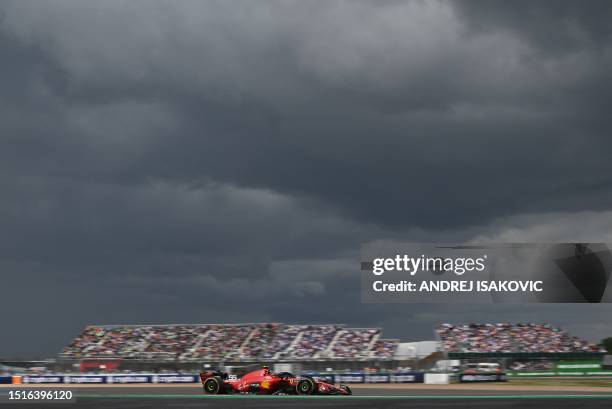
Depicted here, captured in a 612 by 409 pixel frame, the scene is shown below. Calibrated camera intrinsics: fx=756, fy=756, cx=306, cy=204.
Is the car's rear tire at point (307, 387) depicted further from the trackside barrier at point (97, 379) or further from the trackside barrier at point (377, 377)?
the trackside barrier at point (97, 379)

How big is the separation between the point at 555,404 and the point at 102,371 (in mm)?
36064

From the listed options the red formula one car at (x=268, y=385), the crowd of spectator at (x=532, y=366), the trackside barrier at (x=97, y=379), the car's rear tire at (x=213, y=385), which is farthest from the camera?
the crowd of spectator at (x=532, y=366)

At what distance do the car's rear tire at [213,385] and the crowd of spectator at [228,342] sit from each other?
101 feet

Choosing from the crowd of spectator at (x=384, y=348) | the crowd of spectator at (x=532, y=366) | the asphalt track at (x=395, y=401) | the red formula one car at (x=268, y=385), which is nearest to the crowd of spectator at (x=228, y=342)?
the crowd of spectator at (x=384, y=348)

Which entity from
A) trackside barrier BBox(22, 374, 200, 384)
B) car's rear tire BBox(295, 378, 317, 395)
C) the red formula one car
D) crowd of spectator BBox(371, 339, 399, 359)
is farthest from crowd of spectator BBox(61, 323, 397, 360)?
car's rear tire BBox(295, 378, 317, 395)

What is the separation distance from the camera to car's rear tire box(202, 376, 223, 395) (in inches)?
1374

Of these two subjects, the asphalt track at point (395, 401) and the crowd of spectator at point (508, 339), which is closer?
the asphalt track at point (395, 401)

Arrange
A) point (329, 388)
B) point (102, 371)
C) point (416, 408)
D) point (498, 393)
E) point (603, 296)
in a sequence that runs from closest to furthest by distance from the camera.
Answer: point (416, 408), point (329, 388), point (498, 393), point (603, 296), point (102, 371)

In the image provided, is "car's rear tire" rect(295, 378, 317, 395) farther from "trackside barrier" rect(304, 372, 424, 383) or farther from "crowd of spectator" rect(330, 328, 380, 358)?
"crowd of spectator" rect(330, 328, 380, 358)

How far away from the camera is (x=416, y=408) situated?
26391 mm

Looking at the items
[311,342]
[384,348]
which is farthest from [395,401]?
[311,342]

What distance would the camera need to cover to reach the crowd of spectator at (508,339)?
66000mm

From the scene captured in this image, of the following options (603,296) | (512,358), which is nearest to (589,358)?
(512,358)

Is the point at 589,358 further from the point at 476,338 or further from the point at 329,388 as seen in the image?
the point at 329,388
